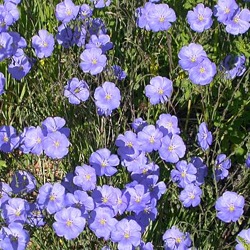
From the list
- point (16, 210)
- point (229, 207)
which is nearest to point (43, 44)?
point (16, 210)

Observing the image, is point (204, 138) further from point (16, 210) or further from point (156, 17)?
point (16, 210)

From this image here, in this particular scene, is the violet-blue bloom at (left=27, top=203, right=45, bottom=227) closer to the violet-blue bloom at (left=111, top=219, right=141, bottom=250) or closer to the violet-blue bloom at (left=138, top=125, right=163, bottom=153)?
the violet-blue bloom at (left=111, top=219, right=141, bottom=250)

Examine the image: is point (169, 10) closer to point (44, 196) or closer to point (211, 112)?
point (211, 112)

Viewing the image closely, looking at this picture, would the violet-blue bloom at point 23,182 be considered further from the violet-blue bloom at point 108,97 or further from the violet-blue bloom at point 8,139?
the violet-blue bloom at point 108,97

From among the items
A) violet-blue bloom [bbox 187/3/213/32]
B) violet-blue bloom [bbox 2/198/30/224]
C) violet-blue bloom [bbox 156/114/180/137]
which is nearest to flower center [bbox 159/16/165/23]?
violet-blue bloom [bbox 187/3/213/32]

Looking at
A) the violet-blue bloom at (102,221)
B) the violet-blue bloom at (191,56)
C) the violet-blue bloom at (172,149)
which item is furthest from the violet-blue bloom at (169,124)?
the violet-blue bloom at (102,221)

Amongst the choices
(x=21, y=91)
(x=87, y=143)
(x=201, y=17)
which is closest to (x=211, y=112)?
(x=201, y=17)
